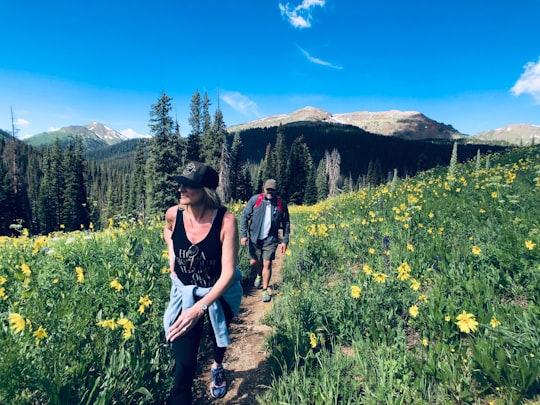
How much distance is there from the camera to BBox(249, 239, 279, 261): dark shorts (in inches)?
232

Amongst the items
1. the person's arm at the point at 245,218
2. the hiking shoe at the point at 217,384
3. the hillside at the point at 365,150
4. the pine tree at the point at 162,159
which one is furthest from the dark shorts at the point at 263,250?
the hillside at the point at 365,150

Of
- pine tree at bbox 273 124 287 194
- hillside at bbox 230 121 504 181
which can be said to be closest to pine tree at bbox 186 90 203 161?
pine tree at bbox 273 124 287 194

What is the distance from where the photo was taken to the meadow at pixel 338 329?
7.65 feet

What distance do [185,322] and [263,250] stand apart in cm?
373

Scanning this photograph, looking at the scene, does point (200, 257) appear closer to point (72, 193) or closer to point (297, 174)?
point (72, 193)

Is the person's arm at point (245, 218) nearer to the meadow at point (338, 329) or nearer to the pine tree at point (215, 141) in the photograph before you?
the meadow at point (338, 329)

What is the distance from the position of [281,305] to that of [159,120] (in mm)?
31805

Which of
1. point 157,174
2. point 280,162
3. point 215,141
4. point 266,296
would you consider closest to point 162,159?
point 157,174

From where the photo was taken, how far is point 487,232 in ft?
16.5

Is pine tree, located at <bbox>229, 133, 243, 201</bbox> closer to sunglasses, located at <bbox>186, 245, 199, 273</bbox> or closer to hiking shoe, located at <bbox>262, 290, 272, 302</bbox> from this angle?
hiking shoe, located at <bbox>262, 290, 272, 302</bbox>

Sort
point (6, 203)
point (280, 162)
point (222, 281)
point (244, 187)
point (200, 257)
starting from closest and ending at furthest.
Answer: point (222, 281) < point (200, 257) < point (6, 203) < point (244, 187) < point (280, 162)

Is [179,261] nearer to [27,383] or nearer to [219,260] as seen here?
[219,260]

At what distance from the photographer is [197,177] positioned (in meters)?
2.54

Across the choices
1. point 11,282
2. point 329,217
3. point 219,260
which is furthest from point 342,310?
point 329,217
